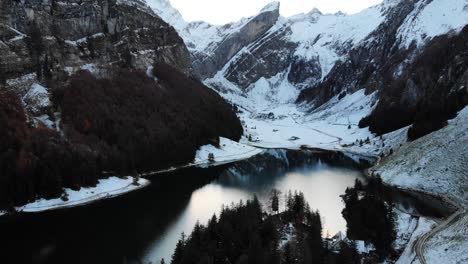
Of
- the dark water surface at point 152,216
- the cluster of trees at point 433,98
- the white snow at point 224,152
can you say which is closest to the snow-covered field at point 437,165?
the dark water surface at point 152,216

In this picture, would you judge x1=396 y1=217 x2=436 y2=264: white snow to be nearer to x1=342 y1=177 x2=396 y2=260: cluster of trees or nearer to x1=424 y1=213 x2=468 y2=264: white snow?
x1=424 y1=213 x2=468 y2=264: white snow

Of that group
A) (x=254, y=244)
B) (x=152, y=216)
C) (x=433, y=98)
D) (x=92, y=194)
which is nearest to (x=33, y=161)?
(x=92, y=194)

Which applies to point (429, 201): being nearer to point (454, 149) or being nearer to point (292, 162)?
point (454, 149)

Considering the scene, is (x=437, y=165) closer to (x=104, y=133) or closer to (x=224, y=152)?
(x=224, y=152)

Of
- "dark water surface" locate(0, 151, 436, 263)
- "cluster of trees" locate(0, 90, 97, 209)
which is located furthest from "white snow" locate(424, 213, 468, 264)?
"cluster of trees" locate(0, 90, 97, 209)

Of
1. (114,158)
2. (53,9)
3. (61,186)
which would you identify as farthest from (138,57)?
(61,186)

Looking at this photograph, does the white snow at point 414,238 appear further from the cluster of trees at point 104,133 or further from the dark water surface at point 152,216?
the cluster of trees at point 104,133
